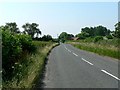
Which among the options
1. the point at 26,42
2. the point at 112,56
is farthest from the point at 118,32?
the point at 26,42

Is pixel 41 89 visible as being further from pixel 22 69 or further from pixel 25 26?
pixel 25 26

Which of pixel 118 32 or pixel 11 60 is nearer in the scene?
pixel 11 60

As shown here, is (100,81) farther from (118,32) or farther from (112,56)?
(118,32)

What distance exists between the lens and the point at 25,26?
148 meters

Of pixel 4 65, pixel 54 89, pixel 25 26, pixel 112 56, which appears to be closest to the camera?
pixel 54 89

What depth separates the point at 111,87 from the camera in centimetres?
1148

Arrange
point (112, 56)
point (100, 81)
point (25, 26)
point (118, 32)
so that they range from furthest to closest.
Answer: point (25, 26) → point (118, 32) → point (112, 56) → point (100, 81)

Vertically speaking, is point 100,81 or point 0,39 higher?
point 0,39

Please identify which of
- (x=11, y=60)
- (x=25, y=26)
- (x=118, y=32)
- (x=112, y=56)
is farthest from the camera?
(x=25, y=26)

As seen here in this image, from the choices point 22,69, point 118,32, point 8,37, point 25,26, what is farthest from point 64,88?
point 25,26

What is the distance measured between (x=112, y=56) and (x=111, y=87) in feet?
63.1

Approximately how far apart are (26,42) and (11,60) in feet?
32.0

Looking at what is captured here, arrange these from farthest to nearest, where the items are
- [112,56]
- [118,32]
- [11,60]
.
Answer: [118,32] → [112,56] → [11,60]

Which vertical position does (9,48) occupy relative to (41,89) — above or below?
above
